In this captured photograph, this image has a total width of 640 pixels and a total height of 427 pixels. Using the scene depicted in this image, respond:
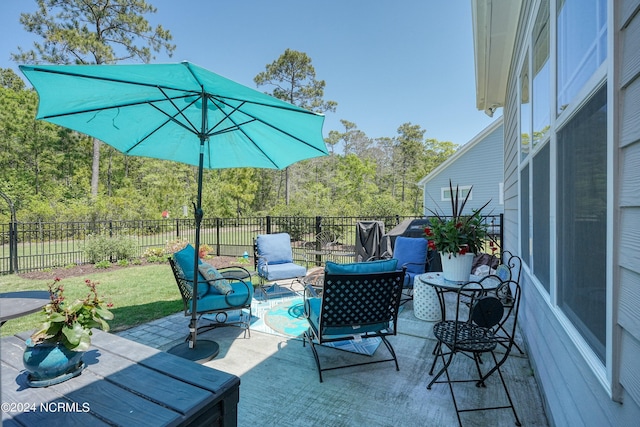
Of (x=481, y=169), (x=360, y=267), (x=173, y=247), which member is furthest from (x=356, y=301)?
(x=481, y=169)

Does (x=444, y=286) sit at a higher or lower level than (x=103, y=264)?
higher

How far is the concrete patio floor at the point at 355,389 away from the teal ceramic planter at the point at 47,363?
117 cm

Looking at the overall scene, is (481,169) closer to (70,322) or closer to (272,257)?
(272,257)

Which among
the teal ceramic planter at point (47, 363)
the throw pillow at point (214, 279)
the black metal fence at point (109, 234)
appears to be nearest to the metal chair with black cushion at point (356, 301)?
the throw pillow at point (214, 279)

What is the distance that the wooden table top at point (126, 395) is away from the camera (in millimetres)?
1346

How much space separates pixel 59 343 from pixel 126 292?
441 centimetres

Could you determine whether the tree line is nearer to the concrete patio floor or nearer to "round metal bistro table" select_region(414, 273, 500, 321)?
the concrete patio floor

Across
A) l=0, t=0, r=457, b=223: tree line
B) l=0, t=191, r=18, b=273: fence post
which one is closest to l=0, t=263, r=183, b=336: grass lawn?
l=0, t=191, r=18, b=273: fence post

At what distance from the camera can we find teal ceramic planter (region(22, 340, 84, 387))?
1.54 metres

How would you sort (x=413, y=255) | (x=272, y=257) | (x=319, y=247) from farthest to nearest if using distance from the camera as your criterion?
(x=319, y=247)
(x=272, y=257)
(x=413, y=255)

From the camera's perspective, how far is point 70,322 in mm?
1642

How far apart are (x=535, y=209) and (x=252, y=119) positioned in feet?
9.63

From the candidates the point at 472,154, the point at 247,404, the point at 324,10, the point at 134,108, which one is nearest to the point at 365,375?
the point at 247,404

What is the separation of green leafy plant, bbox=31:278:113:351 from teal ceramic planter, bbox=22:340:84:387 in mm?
33
